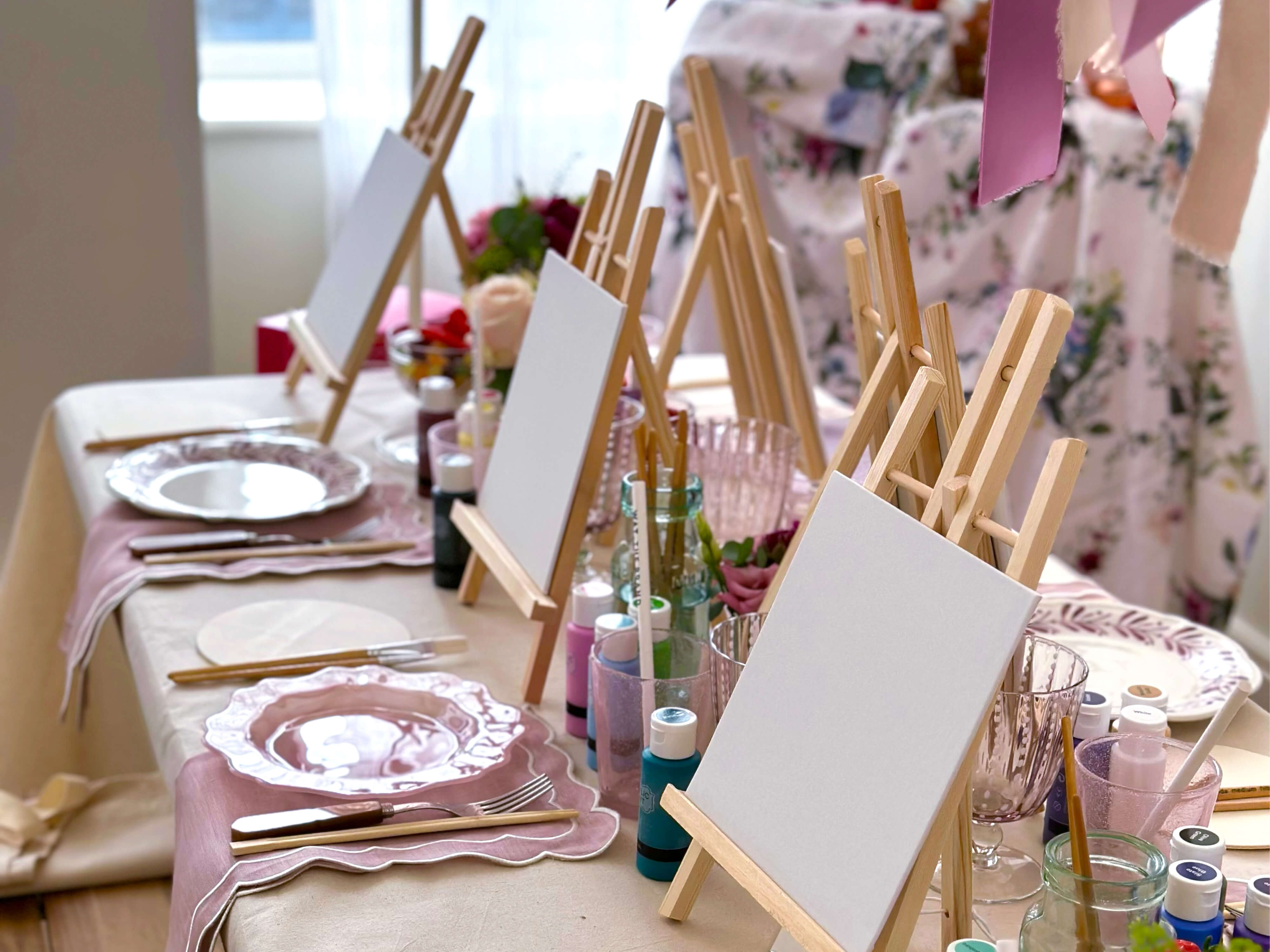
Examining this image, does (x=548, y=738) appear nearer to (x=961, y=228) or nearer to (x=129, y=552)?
(x=129, y=552)

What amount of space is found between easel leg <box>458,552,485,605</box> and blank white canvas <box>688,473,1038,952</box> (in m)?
0.59

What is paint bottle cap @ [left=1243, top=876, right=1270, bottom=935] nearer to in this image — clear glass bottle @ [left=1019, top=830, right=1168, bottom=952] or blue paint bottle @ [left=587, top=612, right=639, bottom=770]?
clear glass bottle @ [left=1019, top=830, right=1168, bottom=952]

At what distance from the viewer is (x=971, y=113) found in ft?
9.63

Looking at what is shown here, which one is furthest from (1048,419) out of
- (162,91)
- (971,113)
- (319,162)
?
(319,162)

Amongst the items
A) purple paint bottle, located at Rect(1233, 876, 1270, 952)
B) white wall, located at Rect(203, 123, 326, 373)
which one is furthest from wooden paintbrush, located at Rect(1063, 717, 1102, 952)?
white wall, located at Rect(203, 123, 326, 373)

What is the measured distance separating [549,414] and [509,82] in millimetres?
2794

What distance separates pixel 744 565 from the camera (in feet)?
3.95

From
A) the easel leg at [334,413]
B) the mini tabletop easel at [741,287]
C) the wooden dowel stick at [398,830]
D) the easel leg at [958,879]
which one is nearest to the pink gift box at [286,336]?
the easel leg at [334,413]

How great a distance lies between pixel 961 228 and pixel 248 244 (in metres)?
2.20

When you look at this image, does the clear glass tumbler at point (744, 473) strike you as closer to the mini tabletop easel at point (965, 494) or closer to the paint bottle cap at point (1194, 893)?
the mini tabletop easel at point (965, 494)

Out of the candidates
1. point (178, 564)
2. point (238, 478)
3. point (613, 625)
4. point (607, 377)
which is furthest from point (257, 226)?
point (613, 625)

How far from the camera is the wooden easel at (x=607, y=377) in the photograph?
1.24 meters

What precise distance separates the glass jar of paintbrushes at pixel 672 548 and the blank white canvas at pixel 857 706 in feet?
1.02

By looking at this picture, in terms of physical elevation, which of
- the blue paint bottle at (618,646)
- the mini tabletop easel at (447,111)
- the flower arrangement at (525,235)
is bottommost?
the blue paint bottle at (618,646)
